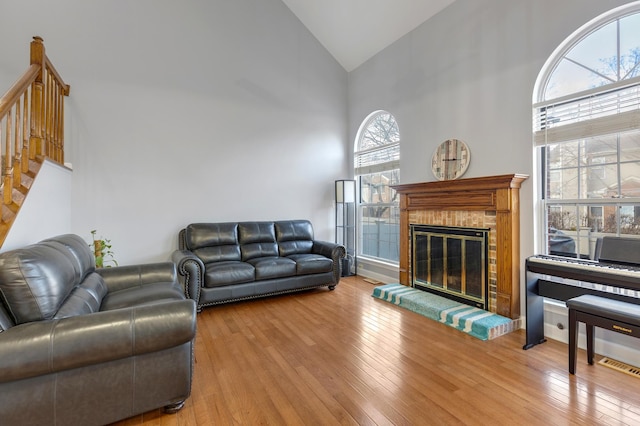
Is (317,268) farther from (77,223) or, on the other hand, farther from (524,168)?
(77,223)

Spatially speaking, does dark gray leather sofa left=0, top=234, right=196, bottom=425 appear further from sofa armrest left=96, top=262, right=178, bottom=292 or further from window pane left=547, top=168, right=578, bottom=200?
window pane left=547, top=168, right=578, bottom=200

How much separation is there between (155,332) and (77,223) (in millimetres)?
2982

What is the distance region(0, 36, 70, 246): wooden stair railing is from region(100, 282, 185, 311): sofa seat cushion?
78 cm

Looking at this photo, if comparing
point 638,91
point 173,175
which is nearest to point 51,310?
point 173,175

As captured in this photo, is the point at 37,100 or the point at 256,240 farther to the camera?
the point at 256,240

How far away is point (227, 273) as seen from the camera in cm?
376

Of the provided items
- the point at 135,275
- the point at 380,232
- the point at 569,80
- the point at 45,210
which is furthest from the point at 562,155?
the point at 45,210

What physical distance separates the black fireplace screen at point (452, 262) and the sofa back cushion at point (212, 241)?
2461 millimetres

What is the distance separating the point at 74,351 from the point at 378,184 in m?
4.42

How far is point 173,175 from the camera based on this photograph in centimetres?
436

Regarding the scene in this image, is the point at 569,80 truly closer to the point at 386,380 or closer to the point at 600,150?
the point at 600,150

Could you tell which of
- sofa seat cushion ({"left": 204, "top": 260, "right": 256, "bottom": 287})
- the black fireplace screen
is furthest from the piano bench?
sofa seat cushion ({"left": 204, "top": 260, "right": 256, "bottom": 287})

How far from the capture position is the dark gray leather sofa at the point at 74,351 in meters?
1.48

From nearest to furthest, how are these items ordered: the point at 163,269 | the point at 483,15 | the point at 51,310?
the point at 51,310
the point at 163,269
the point at 483,15
